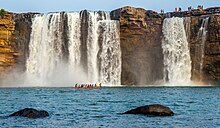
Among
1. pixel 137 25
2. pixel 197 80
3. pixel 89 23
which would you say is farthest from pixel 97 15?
pixel 197 80

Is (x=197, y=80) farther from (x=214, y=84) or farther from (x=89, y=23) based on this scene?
(x=89, y=23)

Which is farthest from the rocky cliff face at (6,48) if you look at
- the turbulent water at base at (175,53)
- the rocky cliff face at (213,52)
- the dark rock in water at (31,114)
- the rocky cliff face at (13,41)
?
the dark rock in water at (31,114)

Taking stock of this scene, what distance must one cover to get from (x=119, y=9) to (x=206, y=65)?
1853 cm

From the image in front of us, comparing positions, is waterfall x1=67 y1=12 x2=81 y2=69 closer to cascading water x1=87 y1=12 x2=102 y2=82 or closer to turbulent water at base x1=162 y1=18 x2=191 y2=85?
cascading water x1=87 y1=12 x2=102 y2=82

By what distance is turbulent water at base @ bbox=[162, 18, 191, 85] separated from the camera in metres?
78.4

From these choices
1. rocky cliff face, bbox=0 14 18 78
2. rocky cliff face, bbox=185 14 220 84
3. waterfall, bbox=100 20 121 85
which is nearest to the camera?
rocky cliff face, bbox=185 14 220 84

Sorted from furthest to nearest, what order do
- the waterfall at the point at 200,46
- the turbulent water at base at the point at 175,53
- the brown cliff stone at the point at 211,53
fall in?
the turbulent water at base at the point at 175,53 < the waterfall at the point at 200,46 < the brown cliff stone at the point at 211,53

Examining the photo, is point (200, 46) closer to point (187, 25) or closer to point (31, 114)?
point (187, 25)

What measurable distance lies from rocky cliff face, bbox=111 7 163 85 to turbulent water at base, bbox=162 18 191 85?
1252 mm

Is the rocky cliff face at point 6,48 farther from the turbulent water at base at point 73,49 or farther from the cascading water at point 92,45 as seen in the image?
the cascading water at point 92,45

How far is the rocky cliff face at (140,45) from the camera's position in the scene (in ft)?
257

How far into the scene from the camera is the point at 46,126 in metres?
22.3

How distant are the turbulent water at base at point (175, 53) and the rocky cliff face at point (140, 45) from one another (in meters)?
1.25

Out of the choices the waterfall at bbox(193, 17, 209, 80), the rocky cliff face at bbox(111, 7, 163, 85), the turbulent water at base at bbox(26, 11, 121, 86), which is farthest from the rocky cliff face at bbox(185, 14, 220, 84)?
the turbulent water at base at bbox(26, 11, 121, 86)
